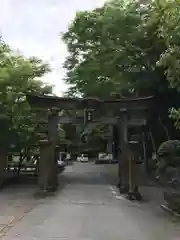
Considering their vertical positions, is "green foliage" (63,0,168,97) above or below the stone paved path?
above

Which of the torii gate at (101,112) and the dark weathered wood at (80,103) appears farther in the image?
the dark weathered wood at (80,103)

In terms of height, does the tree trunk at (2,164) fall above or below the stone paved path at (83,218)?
above

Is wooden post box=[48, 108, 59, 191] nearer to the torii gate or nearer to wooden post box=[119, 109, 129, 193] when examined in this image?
the torii gate

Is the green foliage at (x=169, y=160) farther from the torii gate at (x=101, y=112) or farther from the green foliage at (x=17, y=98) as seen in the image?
the green foliage at (x=17, y=98)

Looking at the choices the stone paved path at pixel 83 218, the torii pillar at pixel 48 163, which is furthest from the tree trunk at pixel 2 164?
the torii pillar at pixel 48 163

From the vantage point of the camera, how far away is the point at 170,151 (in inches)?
560

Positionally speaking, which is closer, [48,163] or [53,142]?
[48,163]

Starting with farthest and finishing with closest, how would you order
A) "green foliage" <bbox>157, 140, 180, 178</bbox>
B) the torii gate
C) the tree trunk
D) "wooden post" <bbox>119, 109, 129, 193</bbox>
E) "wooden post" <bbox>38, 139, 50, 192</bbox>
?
the tree trunk → the torii gate → "wooden post" <bbox>119, 109, 129, 193</bbox> → "wooden post" <bbox>38, 139, 50, 192</bbox> → "green foliage" <bbox>157, 140, 180, 178</bbox>

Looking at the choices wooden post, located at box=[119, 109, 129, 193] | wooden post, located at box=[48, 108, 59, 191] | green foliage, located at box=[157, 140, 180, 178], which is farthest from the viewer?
wooden post, located at box=[48, 108, 59, 191]

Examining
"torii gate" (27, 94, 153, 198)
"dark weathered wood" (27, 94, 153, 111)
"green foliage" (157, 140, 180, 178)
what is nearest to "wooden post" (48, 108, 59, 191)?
"torii gate" (27, 94, 153, 198)

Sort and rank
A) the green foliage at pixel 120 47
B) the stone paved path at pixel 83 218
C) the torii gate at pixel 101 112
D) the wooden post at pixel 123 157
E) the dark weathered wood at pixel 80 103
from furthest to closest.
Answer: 1. the green foliage at pixel 120 47
2. the dark weathered wood at pixel 80 103
3. the torii gate at pixel 101 112
4. the wooden post at pixel 123 157
5. the stone paved path at pixel 83 218

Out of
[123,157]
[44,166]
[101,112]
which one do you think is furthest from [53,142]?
[123,157]

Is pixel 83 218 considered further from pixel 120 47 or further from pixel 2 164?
pixel 120 47

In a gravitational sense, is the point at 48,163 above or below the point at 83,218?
above
